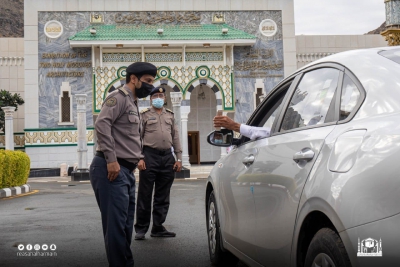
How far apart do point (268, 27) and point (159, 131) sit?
2252cm

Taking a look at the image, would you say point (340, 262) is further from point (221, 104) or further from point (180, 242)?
point (221, 104)

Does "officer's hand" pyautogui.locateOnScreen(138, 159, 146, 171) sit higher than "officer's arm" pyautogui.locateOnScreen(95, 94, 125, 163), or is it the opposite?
"officer's arm" pyautogui.locateOnScreen(95, 94, 125, 163)

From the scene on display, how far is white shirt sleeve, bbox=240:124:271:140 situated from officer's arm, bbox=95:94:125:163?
96cm

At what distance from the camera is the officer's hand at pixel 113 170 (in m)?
3.89

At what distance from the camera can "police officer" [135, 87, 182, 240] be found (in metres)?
6.07

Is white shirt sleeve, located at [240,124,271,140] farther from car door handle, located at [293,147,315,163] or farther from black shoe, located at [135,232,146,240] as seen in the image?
black shoe, located at [135,232,146,240]

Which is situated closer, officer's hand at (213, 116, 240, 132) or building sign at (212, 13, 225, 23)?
officer's hand at (213, 116, 240, 132)

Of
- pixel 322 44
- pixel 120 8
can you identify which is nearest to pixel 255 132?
pixel 120 8

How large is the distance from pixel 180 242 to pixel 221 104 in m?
21.7

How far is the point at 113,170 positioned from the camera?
12.7 ft

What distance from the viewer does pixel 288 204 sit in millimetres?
2674

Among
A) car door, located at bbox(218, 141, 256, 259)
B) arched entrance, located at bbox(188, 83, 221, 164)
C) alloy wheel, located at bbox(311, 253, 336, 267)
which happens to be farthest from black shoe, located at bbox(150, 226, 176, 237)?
arched entrance, located at bbox(188, 83, 221, 164)

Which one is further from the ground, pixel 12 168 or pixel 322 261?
pixel 12 168

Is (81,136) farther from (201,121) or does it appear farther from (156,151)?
(156,151)
